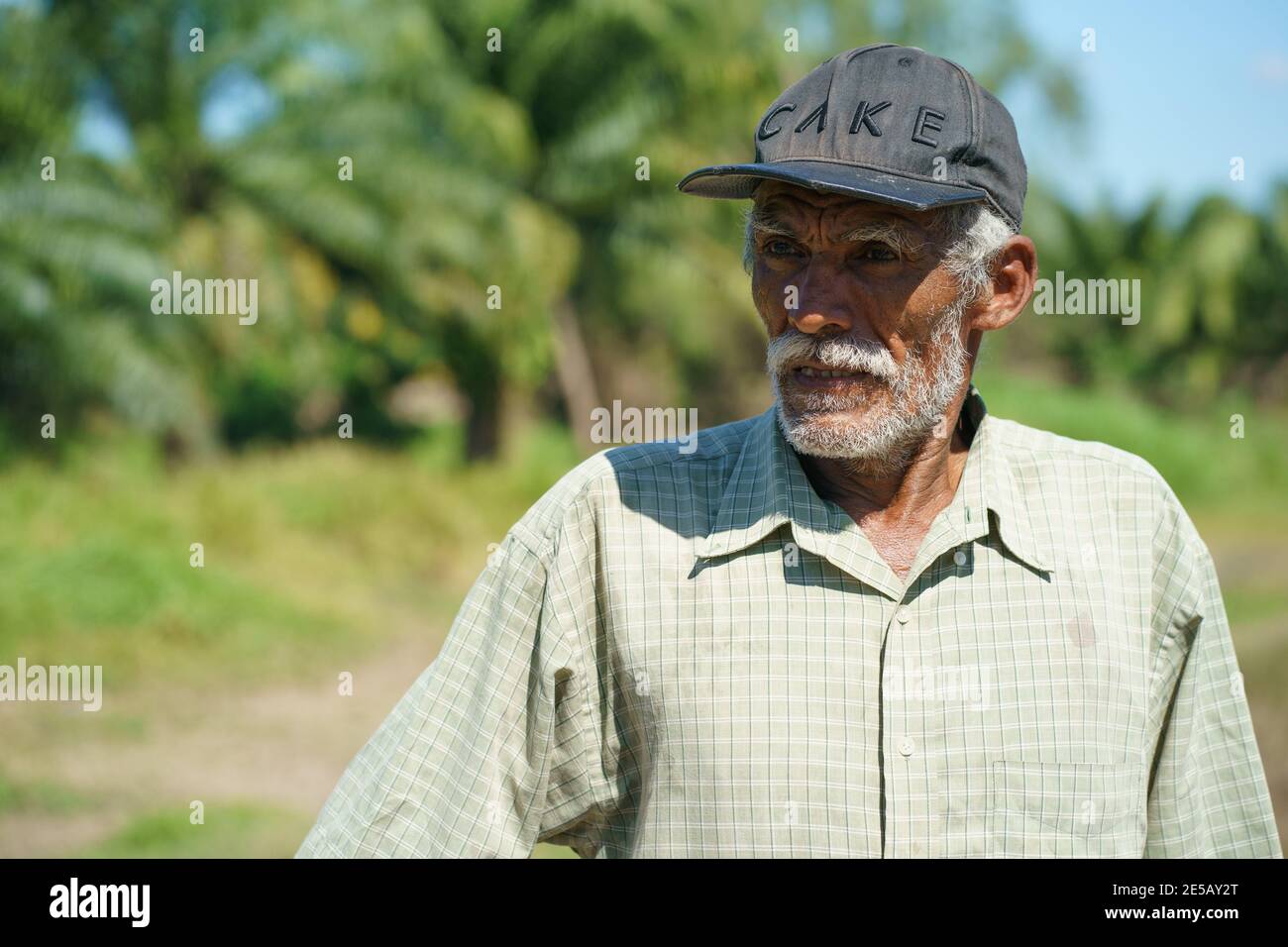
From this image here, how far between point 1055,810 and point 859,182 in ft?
3.18

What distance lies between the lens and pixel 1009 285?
90.8 inches

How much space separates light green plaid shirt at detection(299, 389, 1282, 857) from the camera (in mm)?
1931

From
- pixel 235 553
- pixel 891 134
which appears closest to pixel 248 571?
pixel 235 553

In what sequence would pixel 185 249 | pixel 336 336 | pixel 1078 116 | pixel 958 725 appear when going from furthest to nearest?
pixel 1078 116 → pixel 336 336 → pixel 185 249 → pixel 958 725

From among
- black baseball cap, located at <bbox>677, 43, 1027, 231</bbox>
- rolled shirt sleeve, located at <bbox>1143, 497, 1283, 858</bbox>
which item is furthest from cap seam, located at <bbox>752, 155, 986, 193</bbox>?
rolled shirt sleeve, located at <bbox>1143, 497, 1283, 858</bbox>

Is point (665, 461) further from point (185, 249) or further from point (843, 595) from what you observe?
point (185, 249)

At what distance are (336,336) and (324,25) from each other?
12.1ft

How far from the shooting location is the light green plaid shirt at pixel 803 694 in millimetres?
1931

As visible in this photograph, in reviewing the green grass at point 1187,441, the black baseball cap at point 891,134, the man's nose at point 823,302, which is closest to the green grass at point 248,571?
the green grass at point 1187,441

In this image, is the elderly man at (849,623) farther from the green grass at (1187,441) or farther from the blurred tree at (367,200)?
the green grass at (1187,441)

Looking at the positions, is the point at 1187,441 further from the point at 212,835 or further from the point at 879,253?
the point at 879,253

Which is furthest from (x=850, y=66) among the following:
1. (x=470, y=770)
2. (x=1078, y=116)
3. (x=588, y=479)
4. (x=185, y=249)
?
(x=1078, y=116)

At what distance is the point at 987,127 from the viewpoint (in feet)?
6.86

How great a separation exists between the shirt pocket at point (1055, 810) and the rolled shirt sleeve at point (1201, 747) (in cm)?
19
